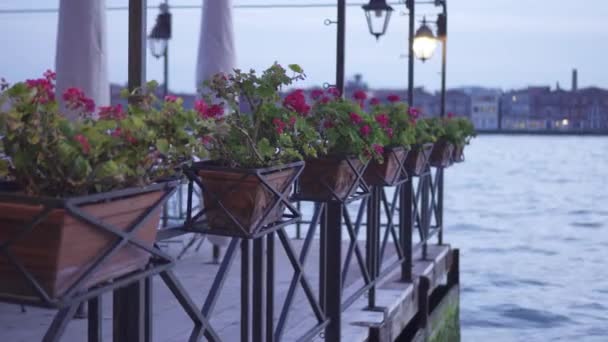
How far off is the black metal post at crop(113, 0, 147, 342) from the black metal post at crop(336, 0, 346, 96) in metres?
1.82

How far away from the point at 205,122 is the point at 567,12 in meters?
67.0

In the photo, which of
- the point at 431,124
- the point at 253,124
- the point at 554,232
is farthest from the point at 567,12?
the point at 253,124

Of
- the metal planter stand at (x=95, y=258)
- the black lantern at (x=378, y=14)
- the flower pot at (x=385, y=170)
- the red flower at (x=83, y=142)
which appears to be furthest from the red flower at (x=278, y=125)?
the black lantern at (x=378, y=14)

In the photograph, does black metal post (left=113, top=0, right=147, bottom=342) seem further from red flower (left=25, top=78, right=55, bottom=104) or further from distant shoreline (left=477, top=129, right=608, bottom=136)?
distant shoreline (left=477, top=129, right=608, bottom=136)

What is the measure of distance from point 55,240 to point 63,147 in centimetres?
19

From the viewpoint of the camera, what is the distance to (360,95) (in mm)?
4309

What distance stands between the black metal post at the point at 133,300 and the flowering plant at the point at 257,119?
1.26ft

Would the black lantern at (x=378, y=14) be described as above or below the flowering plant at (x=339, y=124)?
above

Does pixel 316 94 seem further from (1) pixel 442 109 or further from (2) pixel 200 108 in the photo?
(1) pixel 442 109

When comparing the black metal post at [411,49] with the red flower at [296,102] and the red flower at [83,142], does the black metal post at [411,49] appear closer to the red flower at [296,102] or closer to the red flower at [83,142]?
the red flower at [296,102]

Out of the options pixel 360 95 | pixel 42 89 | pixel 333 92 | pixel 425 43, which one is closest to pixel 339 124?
pixel 333 92

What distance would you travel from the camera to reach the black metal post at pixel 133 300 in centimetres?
227

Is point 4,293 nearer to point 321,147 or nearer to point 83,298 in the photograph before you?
point 83,298

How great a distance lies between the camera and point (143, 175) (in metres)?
1.95
